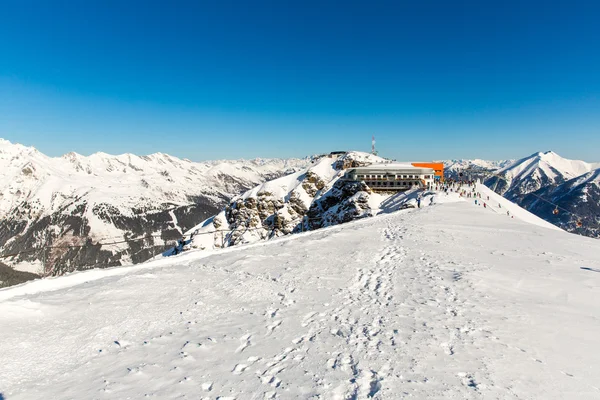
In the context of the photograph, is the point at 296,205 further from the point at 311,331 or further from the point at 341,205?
the point at 311,331

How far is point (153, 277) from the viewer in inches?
500

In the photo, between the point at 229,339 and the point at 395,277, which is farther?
the point at 395,277

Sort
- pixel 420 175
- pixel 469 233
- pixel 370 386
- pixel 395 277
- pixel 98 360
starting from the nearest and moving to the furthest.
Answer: pixel 370 386 → pixel 98 360 → pixel 395 277 → pixel 469 233 → pixel 420 175

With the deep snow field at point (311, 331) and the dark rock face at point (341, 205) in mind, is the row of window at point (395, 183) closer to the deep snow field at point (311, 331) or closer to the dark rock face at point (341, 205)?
the dark rock face at point (341, 205)

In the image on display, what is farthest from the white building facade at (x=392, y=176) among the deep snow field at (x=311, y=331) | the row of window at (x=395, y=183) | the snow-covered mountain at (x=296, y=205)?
the deep snow field at (x=311, y=331)

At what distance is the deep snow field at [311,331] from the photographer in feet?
18.8

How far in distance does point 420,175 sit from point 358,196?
943 inches

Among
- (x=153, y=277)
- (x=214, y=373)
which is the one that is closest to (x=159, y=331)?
(x=214, y=373)

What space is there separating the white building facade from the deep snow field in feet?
268

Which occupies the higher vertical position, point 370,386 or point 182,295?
point 182,295

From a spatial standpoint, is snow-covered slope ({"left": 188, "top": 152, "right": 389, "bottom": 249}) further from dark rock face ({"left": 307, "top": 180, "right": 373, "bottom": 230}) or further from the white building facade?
the white building facade

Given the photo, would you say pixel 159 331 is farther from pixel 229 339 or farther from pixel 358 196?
pixel 358 196

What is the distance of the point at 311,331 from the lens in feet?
25.8

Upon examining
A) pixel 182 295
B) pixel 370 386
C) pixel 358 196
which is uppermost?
pixel 358 196
